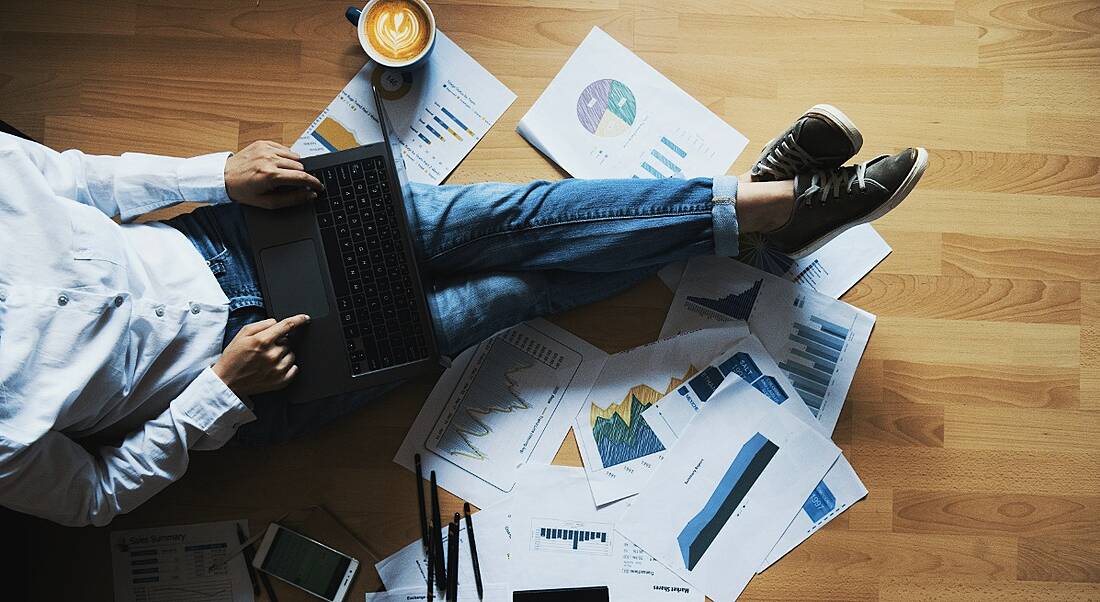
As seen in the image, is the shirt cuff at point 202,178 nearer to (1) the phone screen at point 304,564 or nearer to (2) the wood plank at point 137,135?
(2) the wood plank at point 137,135

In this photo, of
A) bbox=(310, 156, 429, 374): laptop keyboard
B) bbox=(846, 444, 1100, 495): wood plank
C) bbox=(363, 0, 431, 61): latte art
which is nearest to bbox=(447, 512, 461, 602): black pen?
bbox=(310, 156, 429, 374): laptop keyboard

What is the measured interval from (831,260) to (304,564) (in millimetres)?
1008

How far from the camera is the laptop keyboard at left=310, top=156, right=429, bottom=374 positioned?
1.08 meters

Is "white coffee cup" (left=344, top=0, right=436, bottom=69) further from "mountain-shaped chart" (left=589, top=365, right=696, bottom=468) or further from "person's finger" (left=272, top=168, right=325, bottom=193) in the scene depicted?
"mountain-shaped chart" (left=589, top=365, right=696, bottom=468)

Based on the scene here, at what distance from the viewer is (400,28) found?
127cm

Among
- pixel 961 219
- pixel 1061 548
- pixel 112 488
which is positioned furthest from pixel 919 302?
pixel 112 488

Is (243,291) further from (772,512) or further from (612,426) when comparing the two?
(772,512)

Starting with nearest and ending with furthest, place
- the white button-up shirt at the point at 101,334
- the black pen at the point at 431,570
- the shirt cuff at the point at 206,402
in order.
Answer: the white button-up shirt at the point at 101,334, the shirt cuff at the point at 206,402, the black pen at the point at 431,570

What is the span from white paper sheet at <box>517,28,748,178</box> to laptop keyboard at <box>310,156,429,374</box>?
34 centimetres

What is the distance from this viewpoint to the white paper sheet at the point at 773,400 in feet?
4.17

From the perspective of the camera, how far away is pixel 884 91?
4.32 ft

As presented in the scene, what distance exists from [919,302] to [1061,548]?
469mm

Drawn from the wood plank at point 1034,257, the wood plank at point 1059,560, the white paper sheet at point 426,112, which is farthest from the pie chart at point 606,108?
the wood plank at point 1059,560

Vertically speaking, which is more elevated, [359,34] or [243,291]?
[359,34]
